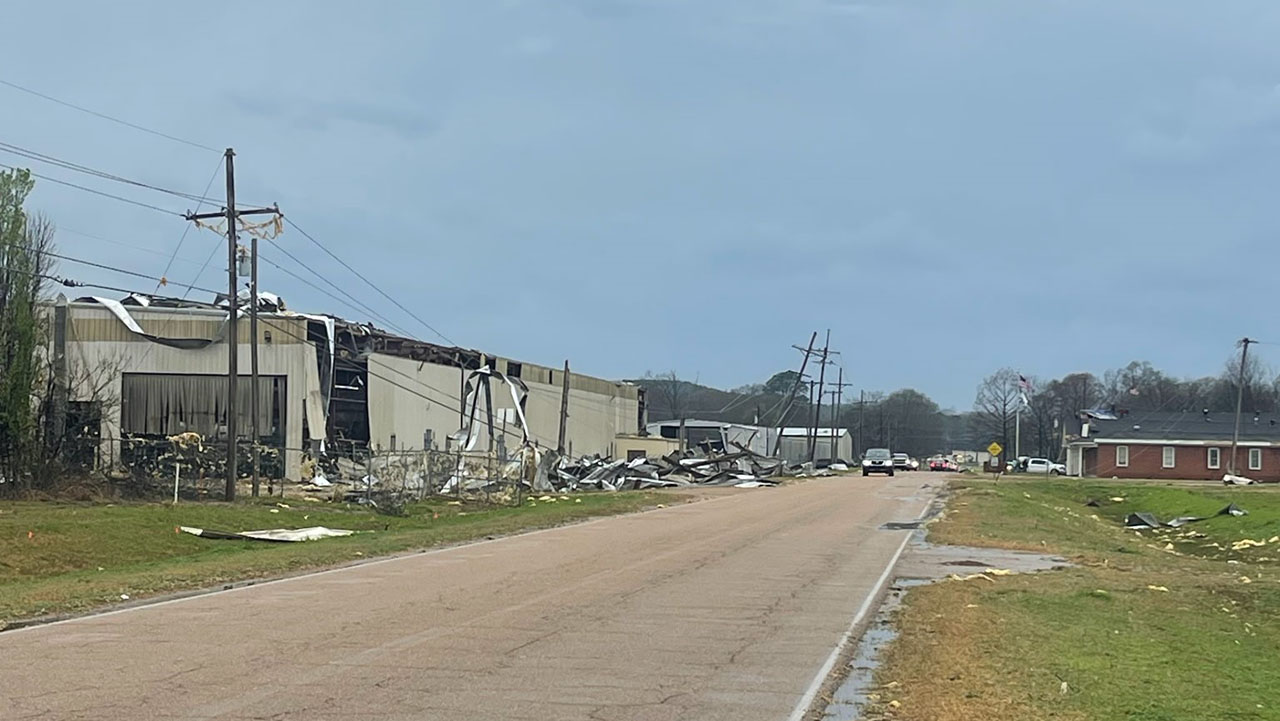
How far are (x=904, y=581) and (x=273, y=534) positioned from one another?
14.4 meters

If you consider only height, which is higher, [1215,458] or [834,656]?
[834,656]

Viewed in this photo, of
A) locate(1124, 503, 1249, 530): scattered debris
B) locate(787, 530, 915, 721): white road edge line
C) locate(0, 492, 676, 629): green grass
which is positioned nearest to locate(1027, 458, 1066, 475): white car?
locate(1124, 503, 1249, 530): scattered debris

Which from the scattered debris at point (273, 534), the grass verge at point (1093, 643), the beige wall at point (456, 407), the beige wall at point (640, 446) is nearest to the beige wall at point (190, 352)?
the beige wall at point (456, 407)

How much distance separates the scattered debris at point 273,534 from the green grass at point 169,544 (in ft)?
0.92

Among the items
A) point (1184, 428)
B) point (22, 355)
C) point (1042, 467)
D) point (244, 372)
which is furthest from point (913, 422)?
point (22, 355)

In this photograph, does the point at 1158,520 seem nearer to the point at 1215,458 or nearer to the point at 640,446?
the point at 1215,458

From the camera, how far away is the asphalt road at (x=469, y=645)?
9.36 metres

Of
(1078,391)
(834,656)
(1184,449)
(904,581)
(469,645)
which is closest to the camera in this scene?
(834,656)

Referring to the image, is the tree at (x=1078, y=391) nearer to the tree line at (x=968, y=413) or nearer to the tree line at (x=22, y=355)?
the tree line at (x=968, y=413)

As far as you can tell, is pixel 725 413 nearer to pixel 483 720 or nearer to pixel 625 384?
pixel 625 384

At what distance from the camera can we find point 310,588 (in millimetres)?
17203

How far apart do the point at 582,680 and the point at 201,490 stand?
1247 inches

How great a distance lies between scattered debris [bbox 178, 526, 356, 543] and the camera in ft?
88.8

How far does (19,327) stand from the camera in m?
38.0
